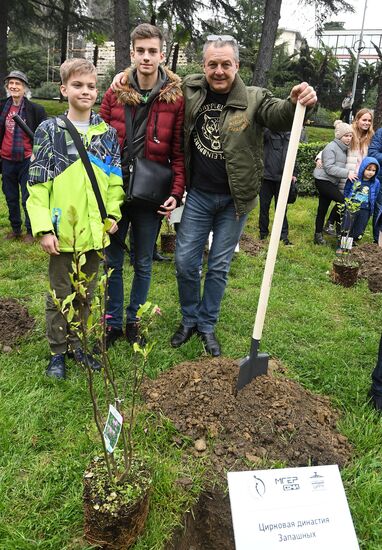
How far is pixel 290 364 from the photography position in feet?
11.3

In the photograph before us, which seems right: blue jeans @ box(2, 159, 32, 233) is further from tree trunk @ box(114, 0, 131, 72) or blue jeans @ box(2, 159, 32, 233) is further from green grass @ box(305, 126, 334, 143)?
green grass @ box(305, 126, 334, 143)

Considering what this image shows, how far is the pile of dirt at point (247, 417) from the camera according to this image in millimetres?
2447

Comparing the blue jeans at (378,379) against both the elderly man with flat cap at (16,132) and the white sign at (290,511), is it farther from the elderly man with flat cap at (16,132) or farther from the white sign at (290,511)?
the elderly man with flat cap at (16,132)

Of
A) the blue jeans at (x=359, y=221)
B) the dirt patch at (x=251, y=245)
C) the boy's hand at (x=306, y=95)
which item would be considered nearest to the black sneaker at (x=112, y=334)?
the boy's hand at (x=306, y=95)

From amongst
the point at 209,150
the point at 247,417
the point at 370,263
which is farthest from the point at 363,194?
the point at 247,417

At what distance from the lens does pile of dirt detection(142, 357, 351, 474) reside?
2447mm

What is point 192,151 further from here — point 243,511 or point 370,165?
point 370,165

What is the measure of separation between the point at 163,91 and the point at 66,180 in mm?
859

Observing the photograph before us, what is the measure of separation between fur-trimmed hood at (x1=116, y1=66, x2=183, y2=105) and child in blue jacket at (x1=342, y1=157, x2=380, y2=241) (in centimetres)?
333

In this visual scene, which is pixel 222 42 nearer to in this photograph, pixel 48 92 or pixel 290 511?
pixel 290 511

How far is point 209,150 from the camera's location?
122 inches

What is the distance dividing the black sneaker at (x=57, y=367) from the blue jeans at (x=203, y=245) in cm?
102

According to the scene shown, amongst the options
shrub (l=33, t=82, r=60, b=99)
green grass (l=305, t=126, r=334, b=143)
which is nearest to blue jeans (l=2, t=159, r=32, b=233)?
green grass (l=305, t=126, r=334, b=143)

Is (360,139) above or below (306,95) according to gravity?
below
